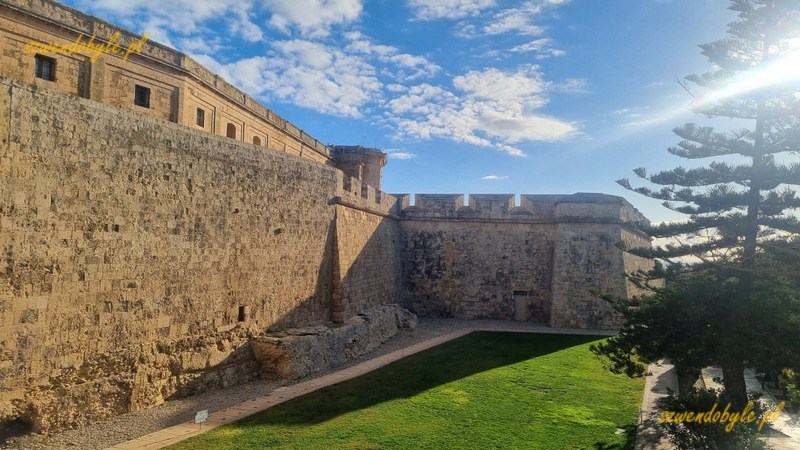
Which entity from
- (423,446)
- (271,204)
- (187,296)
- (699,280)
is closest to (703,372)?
(699,280)

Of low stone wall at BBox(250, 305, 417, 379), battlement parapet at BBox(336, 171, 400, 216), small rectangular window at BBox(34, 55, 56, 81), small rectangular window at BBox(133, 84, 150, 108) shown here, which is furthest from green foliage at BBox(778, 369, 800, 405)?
small rectangular window at BBox(34, 55, 56, 81)

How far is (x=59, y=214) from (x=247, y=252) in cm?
380

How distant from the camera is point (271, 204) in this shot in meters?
11.1

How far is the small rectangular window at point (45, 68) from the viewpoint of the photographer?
11969 mm

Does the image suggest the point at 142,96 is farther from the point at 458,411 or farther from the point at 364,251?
the point at 458,411

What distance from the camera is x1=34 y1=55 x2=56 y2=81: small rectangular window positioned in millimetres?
11969

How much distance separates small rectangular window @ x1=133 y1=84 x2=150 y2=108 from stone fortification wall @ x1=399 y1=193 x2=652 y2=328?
354 inches

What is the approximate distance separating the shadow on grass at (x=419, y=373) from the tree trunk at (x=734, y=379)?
4.52 metres

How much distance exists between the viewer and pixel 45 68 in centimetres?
1216

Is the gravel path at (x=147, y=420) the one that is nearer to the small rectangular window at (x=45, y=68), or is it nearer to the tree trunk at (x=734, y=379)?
the tree trunk at (x=734, y=379)

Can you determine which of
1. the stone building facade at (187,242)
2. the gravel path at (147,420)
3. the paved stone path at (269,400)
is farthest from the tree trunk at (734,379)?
the stone building facade at (187,242)

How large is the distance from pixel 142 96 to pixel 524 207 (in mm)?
12708

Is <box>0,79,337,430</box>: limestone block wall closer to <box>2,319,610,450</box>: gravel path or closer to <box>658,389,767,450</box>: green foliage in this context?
<box>2,319,610,450</box>: gravel path

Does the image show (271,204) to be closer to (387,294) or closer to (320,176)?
(320,176)
